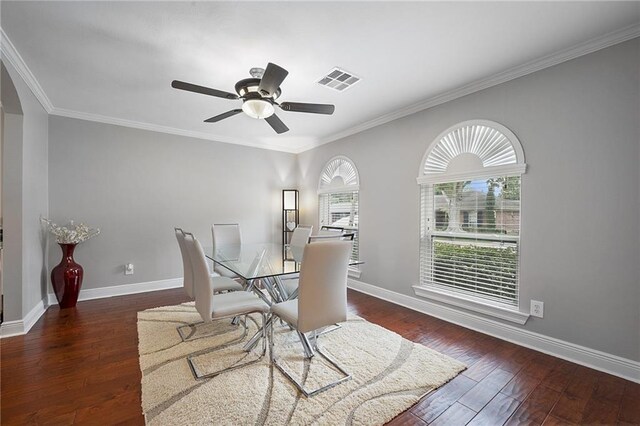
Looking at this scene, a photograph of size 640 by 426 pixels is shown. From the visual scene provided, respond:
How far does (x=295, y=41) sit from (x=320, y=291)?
1955 mm

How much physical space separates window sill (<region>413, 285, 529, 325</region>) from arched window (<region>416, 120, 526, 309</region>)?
0.9 inches

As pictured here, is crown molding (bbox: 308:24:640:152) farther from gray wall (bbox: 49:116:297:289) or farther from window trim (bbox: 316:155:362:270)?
gray wall (bbox: 49:116:297:289)

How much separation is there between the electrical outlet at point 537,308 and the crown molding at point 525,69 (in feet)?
6.97

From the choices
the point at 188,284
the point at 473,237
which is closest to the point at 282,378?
the point at 188,284

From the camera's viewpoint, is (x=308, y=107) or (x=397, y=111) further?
(x=397, y=111)

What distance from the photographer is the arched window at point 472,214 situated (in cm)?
273

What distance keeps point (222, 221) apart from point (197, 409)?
11.7 ft

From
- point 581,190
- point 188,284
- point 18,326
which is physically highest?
point 581,190

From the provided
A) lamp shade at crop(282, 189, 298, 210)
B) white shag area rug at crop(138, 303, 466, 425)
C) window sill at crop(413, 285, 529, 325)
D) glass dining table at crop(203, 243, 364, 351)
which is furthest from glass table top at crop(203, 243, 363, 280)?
lamp shade at crop(282, 189, 298, 210)

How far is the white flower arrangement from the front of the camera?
3.44m

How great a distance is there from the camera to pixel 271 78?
203cm

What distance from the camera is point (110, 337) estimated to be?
271 cm

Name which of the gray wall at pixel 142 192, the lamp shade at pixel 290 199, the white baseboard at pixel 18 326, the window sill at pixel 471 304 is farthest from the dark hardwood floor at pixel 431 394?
the lamp shade at pixel 290 199

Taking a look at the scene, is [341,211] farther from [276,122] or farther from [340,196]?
[276,122]
